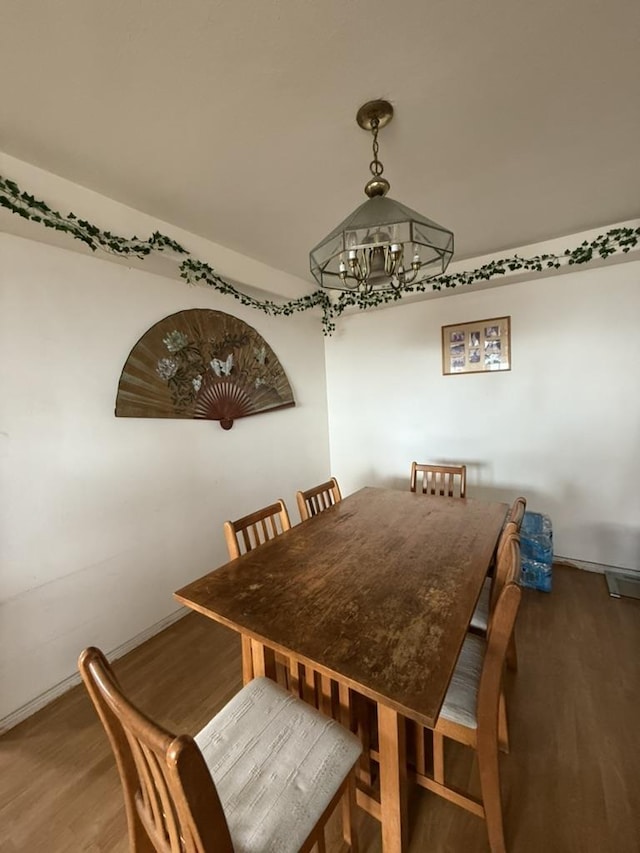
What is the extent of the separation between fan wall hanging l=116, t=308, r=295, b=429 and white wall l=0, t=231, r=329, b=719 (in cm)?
8

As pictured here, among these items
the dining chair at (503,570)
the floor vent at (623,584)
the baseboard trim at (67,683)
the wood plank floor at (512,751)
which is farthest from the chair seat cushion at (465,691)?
the baseboard trim at (67,683)

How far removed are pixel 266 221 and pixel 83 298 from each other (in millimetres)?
1114

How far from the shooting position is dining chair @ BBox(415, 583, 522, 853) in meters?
0.89

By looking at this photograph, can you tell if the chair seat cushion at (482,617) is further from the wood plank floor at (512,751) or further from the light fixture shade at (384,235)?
the light fixture shade at (384,235)

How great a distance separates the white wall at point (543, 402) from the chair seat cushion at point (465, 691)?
1.91 meters

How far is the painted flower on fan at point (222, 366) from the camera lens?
244 centimetres

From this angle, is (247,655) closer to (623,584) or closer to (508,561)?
(508,561)

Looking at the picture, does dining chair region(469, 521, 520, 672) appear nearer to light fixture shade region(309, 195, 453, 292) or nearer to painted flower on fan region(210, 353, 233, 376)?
light fixture shade region(309, 195, 453, 292)

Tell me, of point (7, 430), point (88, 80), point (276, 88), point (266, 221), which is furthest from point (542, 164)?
point (7, 430)

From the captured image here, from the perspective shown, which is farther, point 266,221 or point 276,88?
point 266,221

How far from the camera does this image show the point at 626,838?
1.04 metres

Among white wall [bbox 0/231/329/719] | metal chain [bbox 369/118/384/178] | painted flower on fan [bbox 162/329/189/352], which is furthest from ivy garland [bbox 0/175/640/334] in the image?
metal chain [bbox 369/118/384/178]

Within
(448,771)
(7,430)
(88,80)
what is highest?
(88,80)

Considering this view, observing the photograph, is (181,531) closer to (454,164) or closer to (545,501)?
(454,164)
